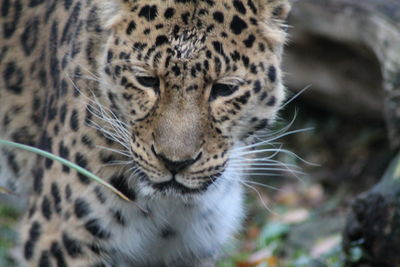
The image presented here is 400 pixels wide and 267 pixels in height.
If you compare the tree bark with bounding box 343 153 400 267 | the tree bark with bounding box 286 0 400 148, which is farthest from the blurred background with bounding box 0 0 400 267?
the tree bark with bounding box 343 153 400 267

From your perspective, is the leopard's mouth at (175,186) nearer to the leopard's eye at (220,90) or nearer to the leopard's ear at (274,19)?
the leopard's eye at (220,90)

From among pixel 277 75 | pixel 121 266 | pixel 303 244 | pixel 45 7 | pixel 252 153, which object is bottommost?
pixel 303 244

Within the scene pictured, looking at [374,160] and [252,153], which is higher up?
[252,153]

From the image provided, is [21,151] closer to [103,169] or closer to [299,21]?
[103,169]

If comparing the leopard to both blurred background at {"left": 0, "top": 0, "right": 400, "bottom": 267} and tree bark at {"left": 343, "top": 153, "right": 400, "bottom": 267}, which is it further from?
blurred background at {"left": 0, "top": 0, "right": 400, "bottom": 267}

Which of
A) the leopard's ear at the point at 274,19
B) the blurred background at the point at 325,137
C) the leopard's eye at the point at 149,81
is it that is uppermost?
the leopard's ear at the point at 274,19

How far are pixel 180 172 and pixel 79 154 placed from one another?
908 millimetres

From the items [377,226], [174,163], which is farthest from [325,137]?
[174,163]

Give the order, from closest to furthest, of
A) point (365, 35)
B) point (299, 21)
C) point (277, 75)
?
1. point (277, 75)
2. point (365, 35)
3. point (299, 21)

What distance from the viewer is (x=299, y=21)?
32.2ft

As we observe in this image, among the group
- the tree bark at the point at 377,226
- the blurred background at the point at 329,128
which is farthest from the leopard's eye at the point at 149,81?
the blurred background at the point at 329,128

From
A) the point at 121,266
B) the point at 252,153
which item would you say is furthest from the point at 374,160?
the point at 121,266

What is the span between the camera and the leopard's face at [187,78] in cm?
485

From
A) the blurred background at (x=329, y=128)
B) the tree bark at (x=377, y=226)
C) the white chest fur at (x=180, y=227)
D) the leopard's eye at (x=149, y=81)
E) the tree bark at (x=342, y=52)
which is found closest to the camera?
the leopard's eye at (x=149, y=81)
